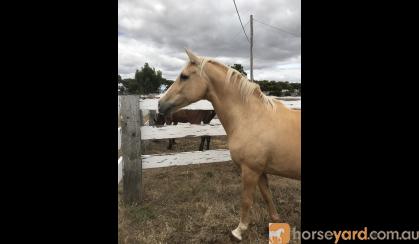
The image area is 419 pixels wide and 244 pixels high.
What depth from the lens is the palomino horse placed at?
7.86ft

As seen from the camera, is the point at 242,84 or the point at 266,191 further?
the point at 266,191

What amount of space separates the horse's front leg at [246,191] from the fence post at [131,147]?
1513 mm

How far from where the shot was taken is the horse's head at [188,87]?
8.41 feet

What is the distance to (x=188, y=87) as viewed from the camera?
257 cm

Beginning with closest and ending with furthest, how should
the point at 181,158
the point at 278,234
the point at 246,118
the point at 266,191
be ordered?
the point at 278,234 < the point at 246,118 < the point at 266,191 < the point at 181,158

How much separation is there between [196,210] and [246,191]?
3.37ft

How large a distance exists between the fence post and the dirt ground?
196 mm

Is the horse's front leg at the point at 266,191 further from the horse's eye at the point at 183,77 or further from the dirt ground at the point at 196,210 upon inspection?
the horse's eye at the point at 183,77

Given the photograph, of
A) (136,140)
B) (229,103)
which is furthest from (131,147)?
(229,103)

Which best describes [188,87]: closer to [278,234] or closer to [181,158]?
[181,158]
